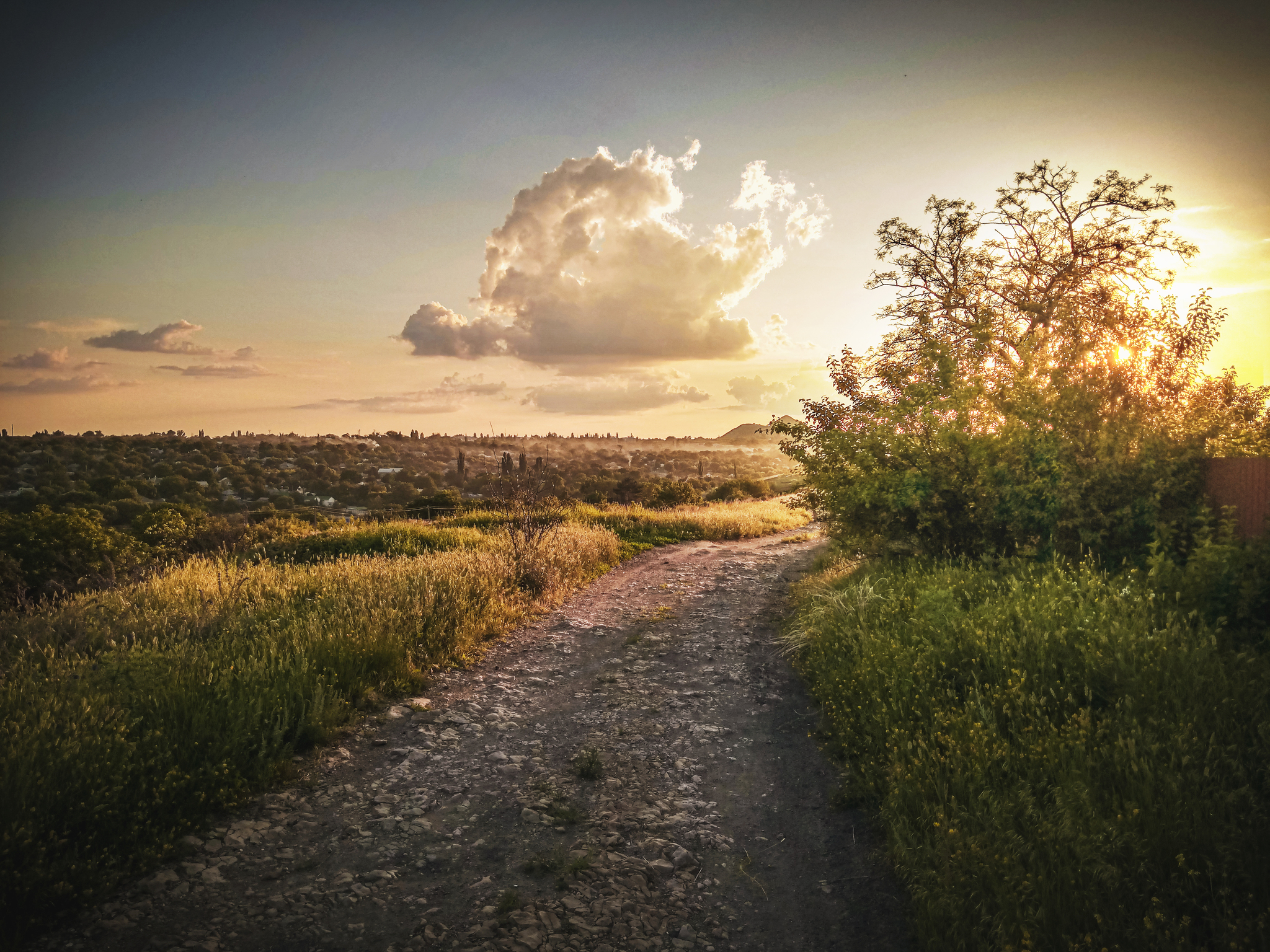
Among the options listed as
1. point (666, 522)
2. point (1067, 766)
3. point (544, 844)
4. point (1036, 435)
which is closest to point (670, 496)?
point (666, 522)

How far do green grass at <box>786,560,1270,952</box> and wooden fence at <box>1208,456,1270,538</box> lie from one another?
5.80ft

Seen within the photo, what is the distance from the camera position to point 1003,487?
9.23 m

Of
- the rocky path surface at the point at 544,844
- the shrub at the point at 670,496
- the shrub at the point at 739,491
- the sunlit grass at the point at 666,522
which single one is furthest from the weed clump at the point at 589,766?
the shrub at the point at 739,491

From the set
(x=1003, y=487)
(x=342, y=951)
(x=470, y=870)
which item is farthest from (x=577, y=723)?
(x=1003, y=487)

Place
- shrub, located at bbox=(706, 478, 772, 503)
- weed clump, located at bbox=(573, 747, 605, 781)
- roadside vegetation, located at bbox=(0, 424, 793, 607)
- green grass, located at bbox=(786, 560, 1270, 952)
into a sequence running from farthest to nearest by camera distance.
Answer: shrub, located at bbox=(706, 478, 772, 503) → roadside vegetation, located at bbox=(0, 424, 793, 607) → weed clump, located at bbox=(573, 747, 605, 781) → green grass, located at bbox=(786, 560, 1270, 952)

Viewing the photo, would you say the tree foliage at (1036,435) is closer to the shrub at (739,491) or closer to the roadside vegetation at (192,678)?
the roadside vegetation at (192,678)

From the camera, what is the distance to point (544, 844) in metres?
4.52

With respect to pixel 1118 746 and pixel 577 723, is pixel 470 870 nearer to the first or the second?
pixel 577 723

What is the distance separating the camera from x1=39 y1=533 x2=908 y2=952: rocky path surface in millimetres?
3656

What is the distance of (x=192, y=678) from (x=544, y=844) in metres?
3.77

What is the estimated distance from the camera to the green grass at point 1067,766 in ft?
9.98

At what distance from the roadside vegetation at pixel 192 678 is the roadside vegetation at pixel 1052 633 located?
485cm

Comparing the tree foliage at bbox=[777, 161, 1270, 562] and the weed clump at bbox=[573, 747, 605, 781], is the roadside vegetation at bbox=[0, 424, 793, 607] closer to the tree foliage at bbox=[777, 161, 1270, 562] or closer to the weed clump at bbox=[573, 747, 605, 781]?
the tree foliage at bbox=[777, 161, 1270, 562]

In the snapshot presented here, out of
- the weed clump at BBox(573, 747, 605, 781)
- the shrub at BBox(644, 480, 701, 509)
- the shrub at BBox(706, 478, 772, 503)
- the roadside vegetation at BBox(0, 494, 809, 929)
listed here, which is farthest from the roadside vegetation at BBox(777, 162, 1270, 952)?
the shrub at BBox(706, 478, 772, 503)
